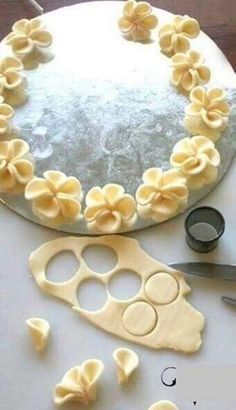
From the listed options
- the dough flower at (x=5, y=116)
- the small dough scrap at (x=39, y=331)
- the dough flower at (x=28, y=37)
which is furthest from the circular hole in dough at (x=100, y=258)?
the dough flower at (x=28, y=37)

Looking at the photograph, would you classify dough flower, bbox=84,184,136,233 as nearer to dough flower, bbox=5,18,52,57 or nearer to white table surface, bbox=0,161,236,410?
white table surface, bbox=0,161,236,410

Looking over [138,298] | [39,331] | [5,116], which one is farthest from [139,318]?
[5,116]

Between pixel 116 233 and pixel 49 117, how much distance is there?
24 cm

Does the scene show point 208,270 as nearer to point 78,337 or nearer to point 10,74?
point 78,337

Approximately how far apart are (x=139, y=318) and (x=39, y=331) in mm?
139

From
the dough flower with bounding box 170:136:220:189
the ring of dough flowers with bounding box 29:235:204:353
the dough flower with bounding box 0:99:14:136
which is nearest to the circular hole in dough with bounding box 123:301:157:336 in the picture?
the ring of dough flowers with bounding box 29:235:204:353

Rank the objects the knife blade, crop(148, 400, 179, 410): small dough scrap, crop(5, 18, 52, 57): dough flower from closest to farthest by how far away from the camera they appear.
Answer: crop(148, 400, 179, 410): small dough scrap < the knife blade < crop(5, 18, 52, 57): dough flower

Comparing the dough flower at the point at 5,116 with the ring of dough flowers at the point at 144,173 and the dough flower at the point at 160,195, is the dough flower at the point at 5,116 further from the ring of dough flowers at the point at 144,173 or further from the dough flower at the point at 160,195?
the dough flower at the point at 160,195

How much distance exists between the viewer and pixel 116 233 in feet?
3.63

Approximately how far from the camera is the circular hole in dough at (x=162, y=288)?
1.05m

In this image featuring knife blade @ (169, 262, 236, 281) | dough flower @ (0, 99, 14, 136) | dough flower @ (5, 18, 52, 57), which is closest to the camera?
knife blade @ (169, 262, 236, 281)

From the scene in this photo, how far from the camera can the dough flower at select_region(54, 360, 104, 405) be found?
971 mm

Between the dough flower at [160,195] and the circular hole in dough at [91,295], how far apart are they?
0.13m

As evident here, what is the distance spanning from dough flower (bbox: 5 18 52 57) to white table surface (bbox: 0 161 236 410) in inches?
13.3
